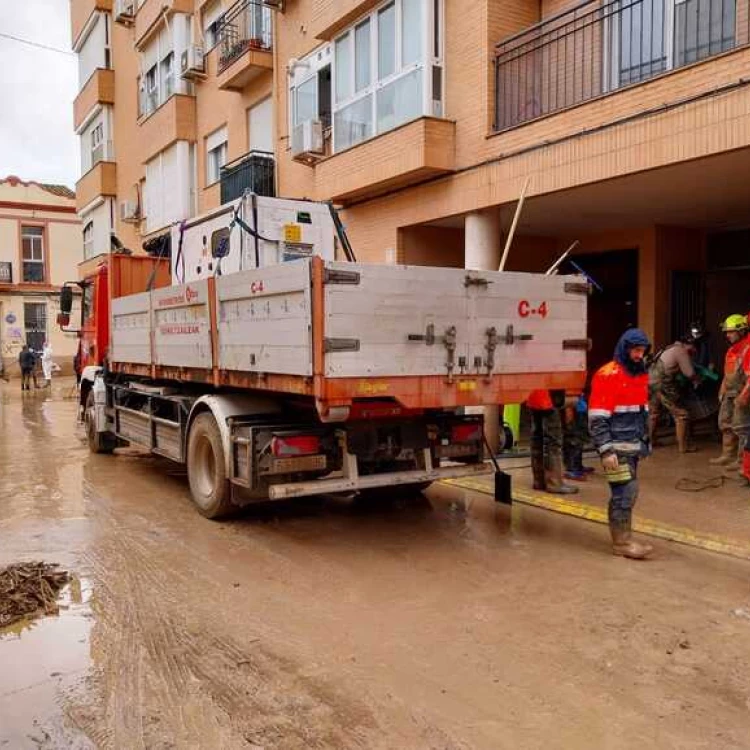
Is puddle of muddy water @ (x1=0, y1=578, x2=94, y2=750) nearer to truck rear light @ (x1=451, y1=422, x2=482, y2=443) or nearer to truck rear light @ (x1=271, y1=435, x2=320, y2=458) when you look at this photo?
truck rear light @ (x1=271, y1=435, x2=320, y2=458)

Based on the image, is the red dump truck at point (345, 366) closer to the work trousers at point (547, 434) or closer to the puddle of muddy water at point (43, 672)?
the work trousers at point (547, 434)

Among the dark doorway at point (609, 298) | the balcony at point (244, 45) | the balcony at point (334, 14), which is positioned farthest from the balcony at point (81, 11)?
the dark doorway at point (609, 298)

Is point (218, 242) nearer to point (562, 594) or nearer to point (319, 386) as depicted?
point (319, 386)

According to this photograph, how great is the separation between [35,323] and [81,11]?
15.1 meters

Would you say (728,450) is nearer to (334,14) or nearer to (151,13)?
(334,14)

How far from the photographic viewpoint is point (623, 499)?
582 cm

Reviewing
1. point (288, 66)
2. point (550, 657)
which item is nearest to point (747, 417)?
point (550, 657)

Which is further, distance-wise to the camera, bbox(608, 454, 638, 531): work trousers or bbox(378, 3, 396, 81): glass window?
bbox(378, 3, 396, 81): glass window

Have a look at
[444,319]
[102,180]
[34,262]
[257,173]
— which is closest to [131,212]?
[102,180]

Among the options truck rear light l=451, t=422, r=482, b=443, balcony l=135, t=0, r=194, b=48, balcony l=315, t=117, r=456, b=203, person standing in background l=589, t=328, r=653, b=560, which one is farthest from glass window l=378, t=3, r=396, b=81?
balcony l=135, t=0, r=194, b=48

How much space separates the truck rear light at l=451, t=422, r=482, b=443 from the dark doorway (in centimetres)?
685

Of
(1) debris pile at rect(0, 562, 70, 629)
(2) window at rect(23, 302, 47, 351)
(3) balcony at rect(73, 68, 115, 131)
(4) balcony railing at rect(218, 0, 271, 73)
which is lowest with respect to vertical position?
(1) debris pile at rect(0, 562, 70, 629)

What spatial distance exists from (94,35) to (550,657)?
95.0ft

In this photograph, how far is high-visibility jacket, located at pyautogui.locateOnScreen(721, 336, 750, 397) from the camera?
884 cm
